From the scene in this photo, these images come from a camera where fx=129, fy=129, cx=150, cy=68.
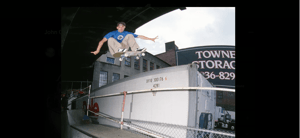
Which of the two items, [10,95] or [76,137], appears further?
[76,137]

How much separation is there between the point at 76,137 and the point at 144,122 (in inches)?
84.9

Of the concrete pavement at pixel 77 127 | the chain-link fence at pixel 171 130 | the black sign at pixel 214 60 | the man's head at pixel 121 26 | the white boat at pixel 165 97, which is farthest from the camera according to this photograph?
the black sign at pixel 214 60

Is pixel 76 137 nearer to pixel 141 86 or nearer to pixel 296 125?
pixel 141 86

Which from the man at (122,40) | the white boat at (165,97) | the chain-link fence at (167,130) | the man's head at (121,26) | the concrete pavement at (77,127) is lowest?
the concrete pavement at (77,127)

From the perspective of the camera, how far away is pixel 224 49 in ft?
27.6

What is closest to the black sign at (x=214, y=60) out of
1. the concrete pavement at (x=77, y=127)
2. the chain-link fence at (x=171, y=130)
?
the chain-link fence at (x=171, y=130)

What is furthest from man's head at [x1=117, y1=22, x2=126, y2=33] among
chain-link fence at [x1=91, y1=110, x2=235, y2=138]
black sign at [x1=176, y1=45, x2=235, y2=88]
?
black sign at [x1=176, y1=45, x2=235, y2=88]

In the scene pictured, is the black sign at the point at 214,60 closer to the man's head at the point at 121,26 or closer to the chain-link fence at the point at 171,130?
the man's head at the point at 121,26

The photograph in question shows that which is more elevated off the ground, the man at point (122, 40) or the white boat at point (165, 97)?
the man at point (122, 40)

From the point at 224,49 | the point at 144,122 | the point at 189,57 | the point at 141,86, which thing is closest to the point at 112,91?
the point at 141,86

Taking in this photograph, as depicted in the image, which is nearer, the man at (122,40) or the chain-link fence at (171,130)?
the chain-link fence at (171,130)

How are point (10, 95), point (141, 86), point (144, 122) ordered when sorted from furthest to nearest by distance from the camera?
point (141, 86)
point (144, 122)
point (10, 95)

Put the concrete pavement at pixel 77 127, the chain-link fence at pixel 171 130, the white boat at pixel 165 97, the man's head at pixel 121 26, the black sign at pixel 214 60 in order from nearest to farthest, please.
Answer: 1. the chain-link fence at pixel 171 130
2. the white boat at pixel 165 97
3. the concrete pavement at pixel 77 127
4. the man's head at pixel 121 26
5. the black sign at pixel 214 60

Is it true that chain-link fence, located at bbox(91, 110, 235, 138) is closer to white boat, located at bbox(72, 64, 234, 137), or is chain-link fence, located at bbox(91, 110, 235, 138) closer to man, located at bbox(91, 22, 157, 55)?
white boat, located at bbox(72, 64, 234, 137)
